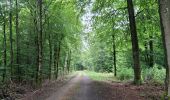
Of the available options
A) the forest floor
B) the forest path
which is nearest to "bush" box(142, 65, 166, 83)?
the forest floor

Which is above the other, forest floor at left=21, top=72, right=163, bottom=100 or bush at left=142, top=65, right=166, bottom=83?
bush at left=142, top=65, right=166, bottom=83

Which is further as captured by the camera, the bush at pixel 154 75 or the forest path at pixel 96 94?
the bush at pixel 154 75

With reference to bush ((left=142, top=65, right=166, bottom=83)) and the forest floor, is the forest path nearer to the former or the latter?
the forest floor

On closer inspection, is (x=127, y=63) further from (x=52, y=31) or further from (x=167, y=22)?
(x=167, y=22)

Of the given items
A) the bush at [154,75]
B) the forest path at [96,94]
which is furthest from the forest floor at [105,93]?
the bush at [154,75]

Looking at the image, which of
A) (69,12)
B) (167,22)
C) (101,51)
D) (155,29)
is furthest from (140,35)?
(101,51)

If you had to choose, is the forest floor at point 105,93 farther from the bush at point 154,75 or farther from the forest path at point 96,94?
the bush at point 154,75

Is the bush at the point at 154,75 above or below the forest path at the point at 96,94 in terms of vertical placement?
above

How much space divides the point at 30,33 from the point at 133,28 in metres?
13.7

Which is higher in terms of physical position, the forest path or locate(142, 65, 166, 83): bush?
locate(142, 65, 166, 83): bush

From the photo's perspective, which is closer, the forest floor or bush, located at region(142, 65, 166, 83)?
the forest floor

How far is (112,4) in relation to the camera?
78.2ft

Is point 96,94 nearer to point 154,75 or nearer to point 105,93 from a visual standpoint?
point 105,93

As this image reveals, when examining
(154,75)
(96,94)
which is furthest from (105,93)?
(154,75)
